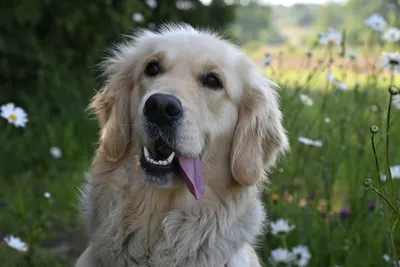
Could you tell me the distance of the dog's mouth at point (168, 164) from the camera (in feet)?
7.93

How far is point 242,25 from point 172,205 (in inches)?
1509

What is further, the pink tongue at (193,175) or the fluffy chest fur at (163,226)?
the fluffy chest fur at (163,226)

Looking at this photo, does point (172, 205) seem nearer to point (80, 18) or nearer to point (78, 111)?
point (78, 111)

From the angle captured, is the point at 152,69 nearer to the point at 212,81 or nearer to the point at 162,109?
the point at 212,81

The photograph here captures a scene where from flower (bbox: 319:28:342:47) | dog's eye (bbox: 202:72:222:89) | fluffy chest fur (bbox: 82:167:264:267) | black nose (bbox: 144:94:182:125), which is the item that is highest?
black nose (bbox: 144:94:182:125)

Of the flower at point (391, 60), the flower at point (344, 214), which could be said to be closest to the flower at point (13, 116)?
the flower at point (344, 214)

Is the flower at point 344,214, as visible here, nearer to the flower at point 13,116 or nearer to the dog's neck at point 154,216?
the dog's neck at point 154,216

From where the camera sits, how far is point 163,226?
102 inches

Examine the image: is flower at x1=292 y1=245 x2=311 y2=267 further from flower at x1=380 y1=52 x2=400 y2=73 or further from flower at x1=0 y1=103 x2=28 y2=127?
flower at x1=0 y1=103 x2=28 y2=127

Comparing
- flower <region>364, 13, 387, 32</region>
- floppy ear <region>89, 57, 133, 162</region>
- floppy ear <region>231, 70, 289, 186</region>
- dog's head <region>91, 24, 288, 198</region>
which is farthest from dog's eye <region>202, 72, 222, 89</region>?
flower <region>364, 13, 387, 32</region>

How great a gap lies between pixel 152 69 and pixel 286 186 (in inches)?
69.0

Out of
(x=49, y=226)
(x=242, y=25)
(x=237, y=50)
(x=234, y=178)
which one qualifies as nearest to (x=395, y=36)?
(x=237, y=50)

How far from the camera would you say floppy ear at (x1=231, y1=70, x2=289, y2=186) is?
2.70 meters

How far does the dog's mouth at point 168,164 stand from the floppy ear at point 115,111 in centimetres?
31
